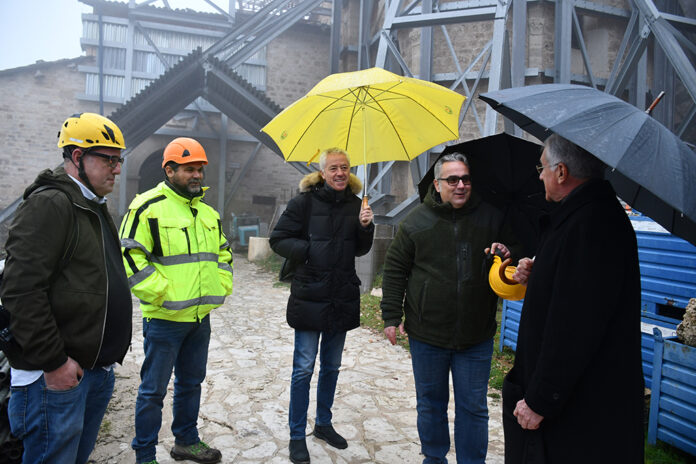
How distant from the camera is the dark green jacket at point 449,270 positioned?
267 centimetres

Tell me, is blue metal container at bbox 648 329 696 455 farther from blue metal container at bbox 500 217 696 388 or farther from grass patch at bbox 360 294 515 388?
grass patch at bbox 360 294 515 388

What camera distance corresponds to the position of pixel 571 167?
1.85 metres

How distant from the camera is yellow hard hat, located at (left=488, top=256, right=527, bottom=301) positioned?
2355mm

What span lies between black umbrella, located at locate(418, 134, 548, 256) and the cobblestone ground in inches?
68.5

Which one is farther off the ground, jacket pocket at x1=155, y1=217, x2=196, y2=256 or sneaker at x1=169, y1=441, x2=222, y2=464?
jacket pocket at x1=155, y1=217, x2=196, y2=256

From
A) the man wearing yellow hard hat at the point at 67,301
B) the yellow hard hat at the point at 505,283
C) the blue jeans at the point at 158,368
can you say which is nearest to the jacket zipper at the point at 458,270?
the yellow hard hat at the point at 505,283

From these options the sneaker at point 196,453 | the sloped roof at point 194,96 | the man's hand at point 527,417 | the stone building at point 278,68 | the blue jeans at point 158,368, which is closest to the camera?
the man's hand at point 527,417

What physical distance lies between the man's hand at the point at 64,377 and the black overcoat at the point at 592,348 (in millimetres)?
1785

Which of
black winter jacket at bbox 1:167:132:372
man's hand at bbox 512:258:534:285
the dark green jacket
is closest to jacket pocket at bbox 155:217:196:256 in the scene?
black winter jacket at bbox 1:167:132:372

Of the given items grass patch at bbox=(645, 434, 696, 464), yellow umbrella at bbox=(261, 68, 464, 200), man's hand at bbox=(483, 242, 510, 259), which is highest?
yellow umbrella at bbox=(261, 68, 464, 200)

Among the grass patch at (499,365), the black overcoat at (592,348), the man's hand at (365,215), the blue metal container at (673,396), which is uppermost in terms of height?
the man's hand at (365,215)

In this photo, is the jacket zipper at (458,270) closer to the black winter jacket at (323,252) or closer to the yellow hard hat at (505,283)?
the yellow hard hat at (505,283)

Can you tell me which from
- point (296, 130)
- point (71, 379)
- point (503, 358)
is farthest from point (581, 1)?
point (71, 379)

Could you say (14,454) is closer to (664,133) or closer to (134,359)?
(134,359)
